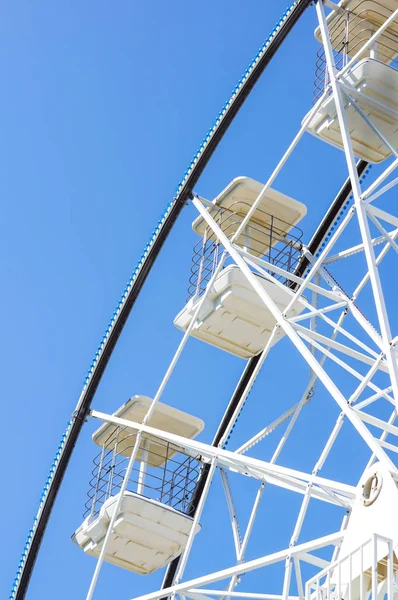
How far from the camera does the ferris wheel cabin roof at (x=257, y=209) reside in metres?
20.1

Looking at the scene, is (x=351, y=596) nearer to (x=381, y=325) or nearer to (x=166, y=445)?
(x=381, y=325)

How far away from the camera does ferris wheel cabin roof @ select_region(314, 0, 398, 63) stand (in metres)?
19.2

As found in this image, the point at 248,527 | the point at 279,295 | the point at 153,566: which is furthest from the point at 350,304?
the point at 153,566

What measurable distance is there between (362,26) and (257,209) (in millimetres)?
3175

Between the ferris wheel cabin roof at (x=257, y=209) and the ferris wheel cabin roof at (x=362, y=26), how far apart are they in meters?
2.41

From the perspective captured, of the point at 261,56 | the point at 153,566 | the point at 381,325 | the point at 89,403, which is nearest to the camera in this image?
the point at 381,325

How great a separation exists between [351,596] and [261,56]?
24.1ft

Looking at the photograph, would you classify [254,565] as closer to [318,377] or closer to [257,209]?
[318,377]

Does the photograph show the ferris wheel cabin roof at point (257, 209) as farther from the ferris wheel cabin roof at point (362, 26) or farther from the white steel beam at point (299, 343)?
the ferris wheel cabin roof at point (362, 26)

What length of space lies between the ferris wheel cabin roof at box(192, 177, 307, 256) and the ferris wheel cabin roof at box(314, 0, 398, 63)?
2410 millimetres

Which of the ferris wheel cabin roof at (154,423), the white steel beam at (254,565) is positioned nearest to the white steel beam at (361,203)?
the white steel beam at (254,565)

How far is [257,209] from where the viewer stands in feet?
66.8

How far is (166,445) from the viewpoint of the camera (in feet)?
69.4

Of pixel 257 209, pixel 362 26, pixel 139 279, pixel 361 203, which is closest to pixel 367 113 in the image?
pixel 362 26
